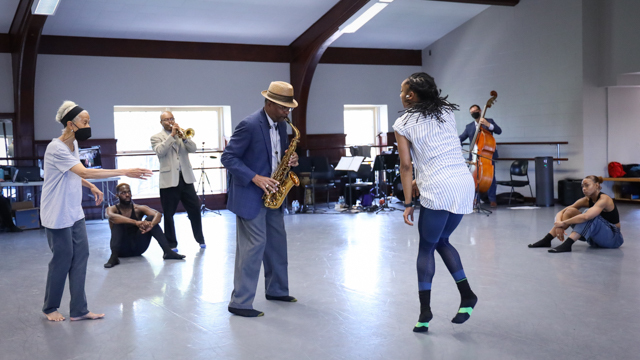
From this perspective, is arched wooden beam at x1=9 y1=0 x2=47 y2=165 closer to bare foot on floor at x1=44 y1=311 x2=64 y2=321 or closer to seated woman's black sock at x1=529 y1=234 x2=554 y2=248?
bare foot on floor at x1=44 y1=311 x2=64 y2=321

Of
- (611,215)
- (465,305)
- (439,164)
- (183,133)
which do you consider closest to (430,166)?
(439,164)

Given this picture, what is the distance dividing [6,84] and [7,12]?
138 cm

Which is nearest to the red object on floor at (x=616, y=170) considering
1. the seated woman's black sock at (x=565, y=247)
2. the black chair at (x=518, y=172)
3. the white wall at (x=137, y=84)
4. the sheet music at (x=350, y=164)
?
the black chair at (x=518, y=172)

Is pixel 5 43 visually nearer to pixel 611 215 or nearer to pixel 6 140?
Result: pixel 6 140

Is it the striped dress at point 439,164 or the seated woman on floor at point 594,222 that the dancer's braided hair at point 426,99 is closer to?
the striped dress at point 439,164

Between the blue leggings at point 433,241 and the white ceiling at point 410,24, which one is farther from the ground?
the white ceiling at point 410,24

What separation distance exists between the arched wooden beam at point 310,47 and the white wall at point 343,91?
496 mm

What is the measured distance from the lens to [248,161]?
3.52 metres

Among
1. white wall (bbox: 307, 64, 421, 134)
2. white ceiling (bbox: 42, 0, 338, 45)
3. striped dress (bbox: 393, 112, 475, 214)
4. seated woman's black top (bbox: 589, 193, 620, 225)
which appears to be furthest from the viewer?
white wall (bbox: 307, 64, 421, 134)

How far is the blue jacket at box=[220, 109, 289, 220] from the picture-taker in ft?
11.3

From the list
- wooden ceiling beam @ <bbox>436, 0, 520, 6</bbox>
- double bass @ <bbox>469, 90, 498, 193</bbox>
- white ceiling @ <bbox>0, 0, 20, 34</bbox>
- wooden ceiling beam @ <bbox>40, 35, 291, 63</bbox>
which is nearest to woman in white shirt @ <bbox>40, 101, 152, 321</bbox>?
white ceiling @ <bbox>0, 0, 20, 34</bbox>

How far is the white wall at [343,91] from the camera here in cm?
1122

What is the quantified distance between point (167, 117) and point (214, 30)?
4429mm

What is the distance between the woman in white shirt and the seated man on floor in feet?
5.89
